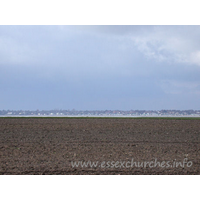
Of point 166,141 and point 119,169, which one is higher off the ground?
point 166,141

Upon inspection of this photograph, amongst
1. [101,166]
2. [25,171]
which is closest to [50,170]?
[25,171]

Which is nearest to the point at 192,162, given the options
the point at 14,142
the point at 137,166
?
the point at 137,166

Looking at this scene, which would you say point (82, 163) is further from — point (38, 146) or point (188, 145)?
point (188, 145)

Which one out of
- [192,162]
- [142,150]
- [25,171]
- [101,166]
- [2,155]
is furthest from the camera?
[142,150]

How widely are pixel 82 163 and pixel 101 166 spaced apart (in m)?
1.04

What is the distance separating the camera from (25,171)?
1096cm

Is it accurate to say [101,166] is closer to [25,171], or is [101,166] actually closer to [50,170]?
[50,170]

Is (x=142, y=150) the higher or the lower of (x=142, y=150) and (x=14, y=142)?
the lower

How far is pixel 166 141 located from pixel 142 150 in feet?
15.3

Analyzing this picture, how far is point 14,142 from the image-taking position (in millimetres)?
18766

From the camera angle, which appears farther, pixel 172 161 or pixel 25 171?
pixel 172 161

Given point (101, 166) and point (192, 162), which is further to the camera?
point (192, 162)

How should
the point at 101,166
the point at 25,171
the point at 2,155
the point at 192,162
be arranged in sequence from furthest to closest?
the point at 2,155 < the point at 192,162 < the point at 101,166 < the point at 25,171

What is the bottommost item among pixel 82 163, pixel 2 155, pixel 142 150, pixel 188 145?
pixel 82 163
